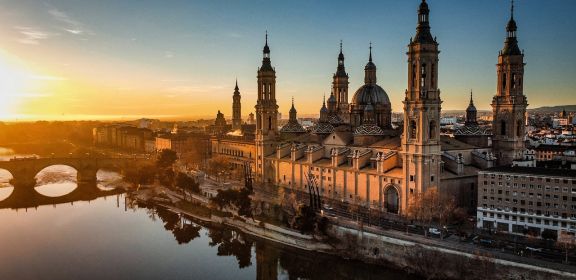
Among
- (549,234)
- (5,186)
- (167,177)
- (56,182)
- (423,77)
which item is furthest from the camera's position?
(56,182)

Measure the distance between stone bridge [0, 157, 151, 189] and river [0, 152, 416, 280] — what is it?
16532 mm

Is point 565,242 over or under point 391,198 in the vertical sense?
under

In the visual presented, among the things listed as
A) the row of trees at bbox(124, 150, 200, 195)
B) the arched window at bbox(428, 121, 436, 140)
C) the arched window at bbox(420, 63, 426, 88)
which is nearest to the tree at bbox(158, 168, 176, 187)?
the row of trees at bbox(124, 150, 200, 195)

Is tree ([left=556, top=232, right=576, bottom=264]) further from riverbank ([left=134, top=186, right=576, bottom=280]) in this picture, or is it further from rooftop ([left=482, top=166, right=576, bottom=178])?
rooftop ([left=482, top=166, right=576, bottom=178])

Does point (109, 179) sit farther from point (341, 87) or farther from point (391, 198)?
point (391, 198)

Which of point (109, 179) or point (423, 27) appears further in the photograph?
point (109, 179)

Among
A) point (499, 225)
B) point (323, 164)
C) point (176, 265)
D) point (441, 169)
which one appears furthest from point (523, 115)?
point (176, 265)

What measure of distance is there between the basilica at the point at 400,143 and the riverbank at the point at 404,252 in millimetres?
6412

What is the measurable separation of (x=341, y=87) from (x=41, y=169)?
4554 cm

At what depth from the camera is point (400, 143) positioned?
4425 centimetres

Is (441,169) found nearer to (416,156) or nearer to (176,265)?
(416,156)

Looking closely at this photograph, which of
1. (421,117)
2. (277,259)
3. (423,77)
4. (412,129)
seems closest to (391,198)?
(412,129)

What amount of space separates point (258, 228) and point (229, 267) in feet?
23.0

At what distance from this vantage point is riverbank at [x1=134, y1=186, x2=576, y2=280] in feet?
91.9
